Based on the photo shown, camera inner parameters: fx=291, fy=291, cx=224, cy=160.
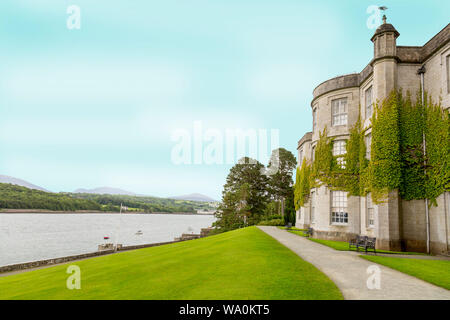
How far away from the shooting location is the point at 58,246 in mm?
49562

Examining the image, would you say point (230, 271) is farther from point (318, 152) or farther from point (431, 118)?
point (318, 152)

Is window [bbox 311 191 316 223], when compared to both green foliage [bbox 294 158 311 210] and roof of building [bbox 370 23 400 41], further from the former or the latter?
roof of building [bbox 370 23 400 41]

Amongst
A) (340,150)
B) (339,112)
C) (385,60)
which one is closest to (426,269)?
(340,150)

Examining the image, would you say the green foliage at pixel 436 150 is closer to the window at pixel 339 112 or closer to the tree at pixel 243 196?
the window at pixel 339 112

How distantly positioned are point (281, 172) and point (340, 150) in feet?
131

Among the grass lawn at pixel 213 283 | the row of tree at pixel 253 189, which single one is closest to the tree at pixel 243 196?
the row of tree at pixel 253 189

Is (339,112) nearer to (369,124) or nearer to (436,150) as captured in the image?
(369,124)

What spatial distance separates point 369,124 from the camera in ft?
71.3

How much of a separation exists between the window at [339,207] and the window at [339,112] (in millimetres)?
6099

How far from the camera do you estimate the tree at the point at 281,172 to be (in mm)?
62562

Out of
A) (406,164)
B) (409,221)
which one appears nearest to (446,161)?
(406,164)

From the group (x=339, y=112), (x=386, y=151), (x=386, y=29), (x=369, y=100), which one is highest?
(x=386, y=29)

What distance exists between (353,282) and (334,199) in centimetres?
1625

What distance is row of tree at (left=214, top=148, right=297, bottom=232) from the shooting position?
56.4 metres
